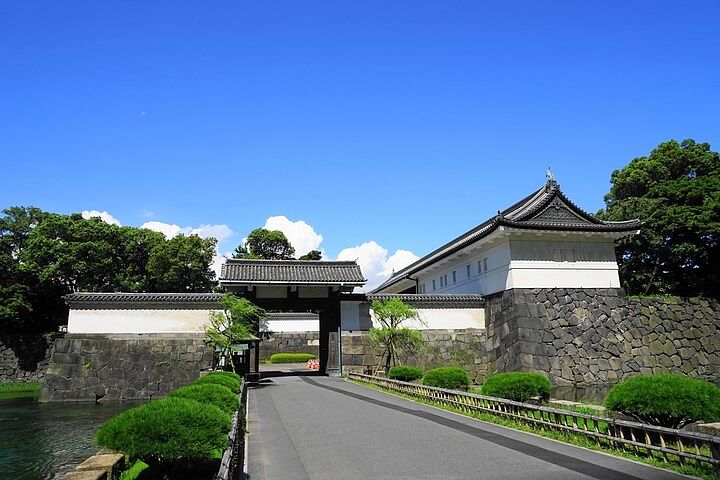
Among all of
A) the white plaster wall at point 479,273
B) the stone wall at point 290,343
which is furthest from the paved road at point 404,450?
the stone wall at point 290,343

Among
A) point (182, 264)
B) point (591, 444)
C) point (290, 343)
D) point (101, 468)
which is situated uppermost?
point (182, 264)

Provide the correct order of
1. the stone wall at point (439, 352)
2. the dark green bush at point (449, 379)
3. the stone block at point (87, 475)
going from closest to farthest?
1. the stone block at point (87, 475)
2. the dark green bush at point (449, 379)
3. the stone wall at point (439, 352)

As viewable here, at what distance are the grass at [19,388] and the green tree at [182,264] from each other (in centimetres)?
1089

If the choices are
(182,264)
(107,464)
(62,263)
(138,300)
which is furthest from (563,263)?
(62,263)

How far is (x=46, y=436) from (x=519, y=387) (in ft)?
39.7

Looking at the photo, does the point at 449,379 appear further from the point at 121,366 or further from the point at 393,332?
the point at 121,366

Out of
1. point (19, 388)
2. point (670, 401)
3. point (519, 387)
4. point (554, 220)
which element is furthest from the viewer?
point (19, 388)

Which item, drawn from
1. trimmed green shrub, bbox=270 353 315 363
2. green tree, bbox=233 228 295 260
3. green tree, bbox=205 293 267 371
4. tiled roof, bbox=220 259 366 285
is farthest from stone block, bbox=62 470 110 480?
green tree, bbox=233 228 295 260

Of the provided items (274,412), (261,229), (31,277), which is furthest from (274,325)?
(274,412)

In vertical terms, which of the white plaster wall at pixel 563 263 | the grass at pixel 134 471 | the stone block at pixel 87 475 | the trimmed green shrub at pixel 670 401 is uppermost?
the white plaster wall at pixel 563 263

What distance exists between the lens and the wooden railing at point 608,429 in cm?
661

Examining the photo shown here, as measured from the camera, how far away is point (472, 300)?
25000mm

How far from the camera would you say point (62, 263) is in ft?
104

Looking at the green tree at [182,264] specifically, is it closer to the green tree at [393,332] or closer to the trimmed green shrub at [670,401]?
the green tree at [393,332]
